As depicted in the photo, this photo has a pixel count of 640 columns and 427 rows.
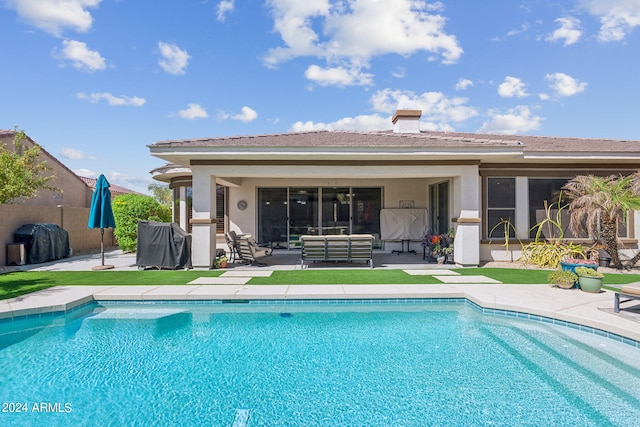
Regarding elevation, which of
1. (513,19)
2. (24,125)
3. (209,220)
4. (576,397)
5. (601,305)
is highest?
(513,19)

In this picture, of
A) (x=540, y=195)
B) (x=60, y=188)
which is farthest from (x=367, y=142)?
(x=60, y=188)

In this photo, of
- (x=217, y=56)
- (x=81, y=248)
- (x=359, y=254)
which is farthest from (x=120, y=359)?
(x=217, y=56)

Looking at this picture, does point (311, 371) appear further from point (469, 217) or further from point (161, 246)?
point (469, 217)

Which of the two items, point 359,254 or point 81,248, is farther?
point 81,248

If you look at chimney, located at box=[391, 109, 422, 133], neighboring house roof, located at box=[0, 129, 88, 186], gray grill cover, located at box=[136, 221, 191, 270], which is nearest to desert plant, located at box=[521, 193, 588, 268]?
chimney, located at box=[391, 109, 422, 133]

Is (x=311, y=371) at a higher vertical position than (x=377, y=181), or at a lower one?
lower

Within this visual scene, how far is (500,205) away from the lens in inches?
454

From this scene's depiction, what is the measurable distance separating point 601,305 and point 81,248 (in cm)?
1778

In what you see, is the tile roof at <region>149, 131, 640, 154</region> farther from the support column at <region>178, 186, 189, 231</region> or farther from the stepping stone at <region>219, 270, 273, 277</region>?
Result: the support column at <region>178, 186, 189, 231</region>

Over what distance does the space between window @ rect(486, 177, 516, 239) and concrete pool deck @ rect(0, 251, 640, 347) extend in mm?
3621

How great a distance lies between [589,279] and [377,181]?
8051 mm

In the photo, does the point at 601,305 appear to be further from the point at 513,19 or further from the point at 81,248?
the point at 81,248

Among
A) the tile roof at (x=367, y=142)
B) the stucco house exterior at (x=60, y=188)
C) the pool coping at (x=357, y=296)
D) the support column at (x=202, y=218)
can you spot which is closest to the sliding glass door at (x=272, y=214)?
the tile roof at (x=367, y=142)

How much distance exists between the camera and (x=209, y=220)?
33.5 ft
